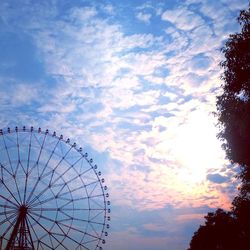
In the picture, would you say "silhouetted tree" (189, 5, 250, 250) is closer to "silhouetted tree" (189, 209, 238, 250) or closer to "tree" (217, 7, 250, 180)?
"tree" (217, 7, 250, 180)

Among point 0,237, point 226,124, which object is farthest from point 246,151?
point 0,237

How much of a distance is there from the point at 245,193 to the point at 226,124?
506 centimetres

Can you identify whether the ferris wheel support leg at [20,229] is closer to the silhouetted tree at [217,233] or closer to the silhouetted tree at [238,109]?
the silhouetted tree at [238,109]

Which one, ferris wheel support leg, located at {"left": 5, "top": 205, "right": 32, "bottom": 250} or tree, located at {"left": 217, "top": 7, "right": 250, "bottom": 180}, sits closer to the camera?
tree, located at {"left": 217, "top": 7, "right": 250, "bottom": 180}

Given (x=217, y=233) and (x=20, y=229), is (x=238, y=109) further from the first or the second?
(x=217, y=233)

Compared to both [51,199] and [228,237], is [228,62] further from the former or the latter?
[228,237]

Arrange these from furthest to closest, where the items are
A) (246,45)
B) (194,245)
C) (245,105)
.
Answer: (194,245) → (246,45) → (245,105)

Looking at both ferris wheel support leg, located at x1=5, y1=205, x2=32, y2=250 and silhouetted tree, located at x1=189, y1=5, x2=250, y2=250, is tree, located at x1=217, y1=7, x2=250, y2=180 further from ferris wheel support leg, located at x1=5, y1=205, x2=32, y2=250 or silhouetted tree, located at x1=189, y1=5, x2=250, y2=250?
ferris wheel support leg, located at x1=5, y1=205, x2=32, y2=250

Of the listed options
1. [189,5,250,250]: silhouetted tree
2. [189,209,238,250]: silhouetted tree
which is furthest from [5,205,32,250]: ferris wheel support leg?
[189,209,238,250]: silhouetted tree

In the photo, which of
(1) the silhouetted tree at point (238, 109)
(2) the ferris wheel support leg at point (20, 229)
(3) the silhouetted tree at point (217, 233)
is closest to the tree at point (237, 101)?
(1) the silhouetted tree at point (238, 109)

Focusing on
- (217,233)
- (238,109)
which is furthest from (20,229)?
(217,233)

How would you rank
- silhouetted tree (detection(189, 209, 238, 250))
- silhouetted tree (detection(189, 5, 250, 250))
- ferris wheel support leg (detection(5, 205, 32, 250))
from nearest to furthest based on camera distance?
silhouetted tree (detection(189, 5, 250, 250)), ferris wheel support leg (detection(5, 205, 32, 250)), silhouetted tree (detection(189, 209, 238, 250))

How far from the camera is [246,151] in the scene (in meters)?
20.7

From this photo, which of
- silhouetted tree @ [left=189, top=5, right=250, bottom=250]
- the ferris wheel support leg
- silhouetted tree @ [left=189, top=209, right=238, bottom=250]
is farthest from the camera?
silhouetted tree @ [left=189, top=209, right=238, bottom=250]
